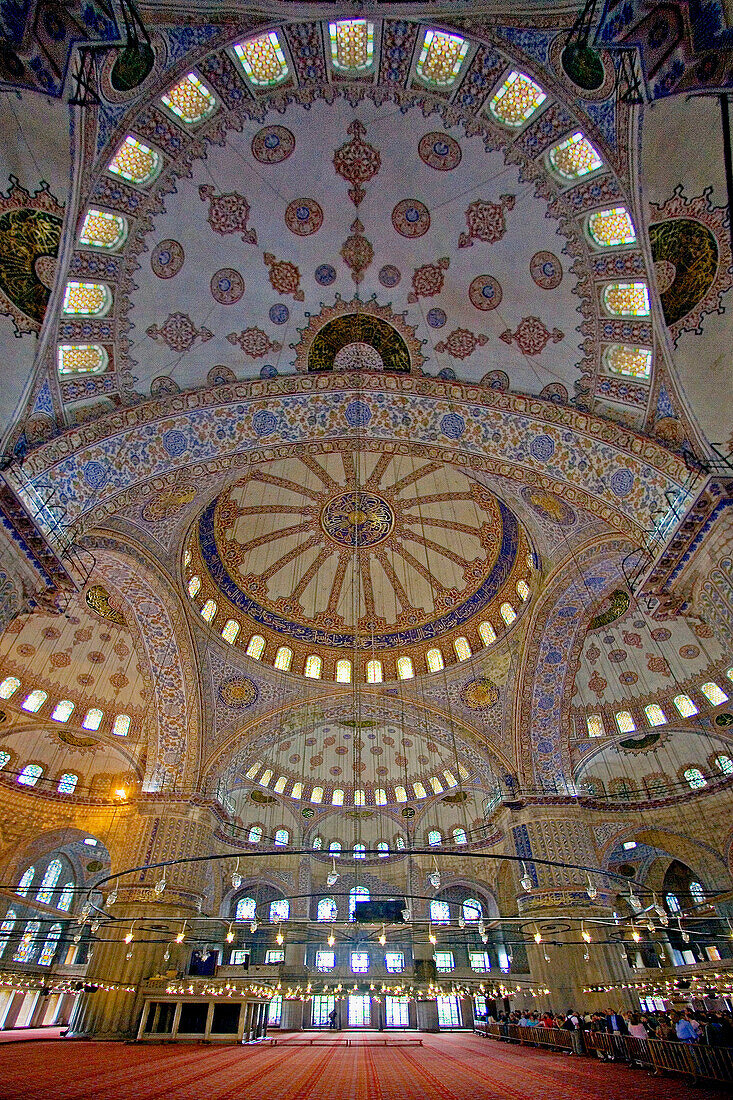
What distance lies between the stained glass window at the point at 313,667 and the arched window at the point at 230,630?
2403 millimetres

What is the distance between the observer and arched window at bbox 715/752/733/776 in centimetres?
1526

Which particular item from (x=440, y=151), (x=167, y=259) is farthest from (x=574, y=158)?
(x=167, y=259)

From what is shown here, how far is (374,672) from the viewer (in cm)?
1667

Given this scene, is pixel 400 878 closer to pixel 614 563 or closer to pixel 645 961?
pixel 645 961

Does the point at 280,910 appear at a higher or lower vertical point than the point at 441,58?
lower

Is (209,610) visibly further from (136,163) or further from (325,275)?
(136,163)

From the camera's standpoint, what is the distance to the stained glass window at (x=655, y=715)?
1533cm

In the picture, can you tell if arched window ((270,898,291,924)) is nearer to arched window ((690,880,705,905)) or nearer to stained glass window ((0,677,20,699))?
stained glass window ((0,677,20,699))

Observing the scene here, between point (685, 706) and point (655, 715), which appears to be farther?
point (655, 715)

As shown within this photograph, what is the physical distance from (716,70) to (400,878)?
73.0ft

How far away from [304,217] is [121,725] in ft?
47.0

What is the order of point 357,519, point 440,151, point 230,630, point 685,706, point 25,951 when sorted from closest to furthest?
point 440,151 < point 685,706 < point 230,630 < point 357,519 < point 25,951

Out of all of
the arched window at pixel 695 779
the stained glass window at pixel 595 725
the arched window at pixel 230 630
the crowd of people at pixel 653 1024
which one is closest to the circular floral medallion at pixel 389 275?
the arched window at pixel 230 630

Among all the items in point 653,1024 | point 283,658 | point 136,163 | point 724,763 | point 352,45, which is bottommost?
point 653,1024
